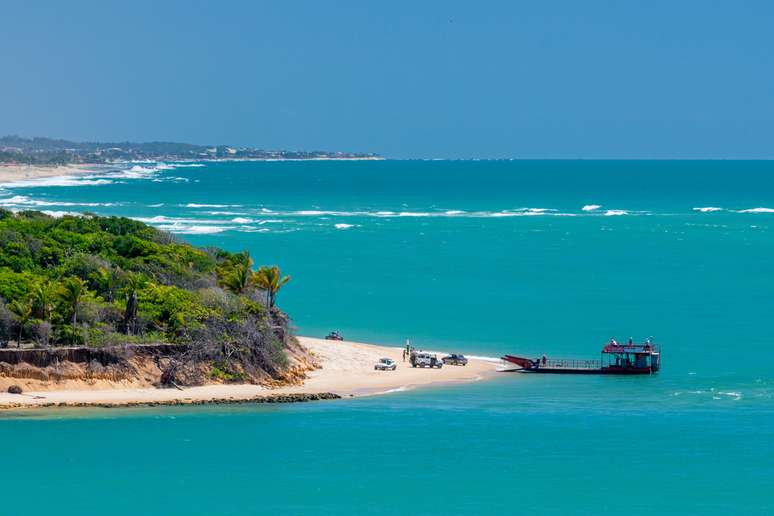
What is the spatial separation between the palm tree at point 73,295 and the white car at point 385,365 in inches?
539

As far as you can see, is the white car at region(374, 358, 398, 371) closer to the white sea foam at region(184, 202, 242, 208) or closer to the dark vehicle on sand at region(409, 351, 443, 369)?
the dark vehicle on sand at region(409, 351, 443, 369)

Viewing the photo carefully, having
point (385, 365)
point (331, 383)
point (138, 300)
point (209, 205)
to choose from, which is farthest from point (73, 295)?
point (209, 205)

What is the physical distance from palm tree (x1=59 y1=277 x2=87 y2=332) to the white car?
44.9ft

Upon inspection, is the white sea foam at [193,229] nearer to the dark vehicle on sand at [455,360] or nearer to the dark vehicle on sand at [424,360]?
the dark vehicle on sand at [424,360]

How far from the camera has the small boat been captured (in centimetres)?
6281

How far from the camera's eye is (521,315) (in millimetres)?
78812

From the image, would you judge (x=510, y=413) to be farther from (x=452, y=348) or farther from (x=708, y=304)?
(x=708, y=304)

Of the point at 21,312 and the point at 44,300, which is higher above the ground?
the point at 44,300

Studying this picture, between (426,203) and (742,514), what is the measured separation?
152m

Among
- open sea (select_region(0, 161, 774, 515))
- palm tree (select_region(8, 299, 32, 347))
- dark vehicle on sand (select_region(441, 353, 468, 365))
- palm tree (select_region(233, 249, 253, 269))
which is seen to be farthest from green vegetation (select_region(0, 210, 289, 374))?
dark vehicle on sand (select_region(441, 353, 468, 365))

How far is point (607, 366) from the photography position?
64.0m

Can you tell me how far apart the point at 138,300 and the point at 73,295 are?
3.75 metres

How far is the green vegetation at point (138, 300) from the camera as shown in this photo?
2188 inches

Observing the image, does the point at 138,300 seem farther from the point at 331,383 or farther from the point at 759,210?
the point at 759,210
